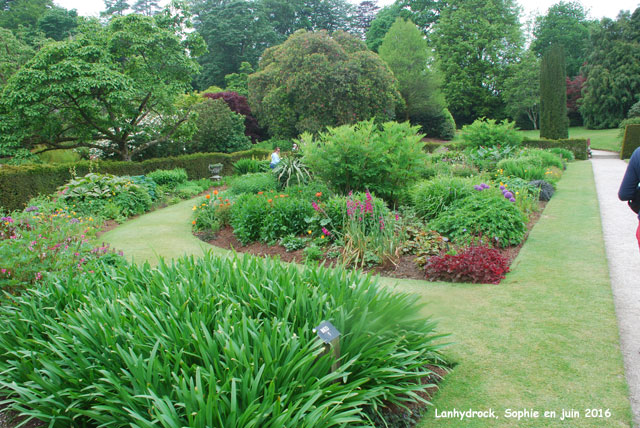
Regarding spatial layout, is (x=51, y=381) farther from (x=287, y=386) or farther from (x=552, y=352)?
(x=552, y=352)

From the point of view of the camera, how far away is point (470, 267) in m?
4.71

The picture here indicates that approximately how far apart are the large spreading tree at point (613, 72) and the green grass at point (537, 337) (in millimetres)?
35303

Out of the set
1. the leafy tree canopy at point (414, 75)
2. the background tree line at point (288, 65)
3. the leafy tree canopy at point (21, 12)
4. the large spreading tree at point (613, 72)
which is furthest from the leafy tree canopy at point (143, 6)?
the large spreading tree at point (613, 72)

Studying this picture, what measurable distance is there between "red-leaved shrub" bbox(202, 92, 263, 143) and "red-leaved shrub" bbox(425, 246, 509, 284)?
78.4ft

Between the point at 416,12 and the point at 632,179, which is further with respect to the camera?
the point at 416,12

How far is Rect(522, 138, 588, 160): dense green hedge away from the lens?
67.9 ft

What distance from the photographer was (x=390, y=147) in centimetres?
A: 783

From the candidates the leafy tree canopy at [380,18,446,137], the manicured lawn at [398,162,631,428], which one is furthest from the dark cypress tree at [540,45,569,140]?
the manicured lawn at [398,162,631,428]

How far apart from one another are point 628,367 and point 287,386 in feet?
8.10

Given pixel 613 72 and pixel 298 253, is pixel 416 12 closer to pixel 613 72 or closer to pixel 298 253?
pixel 613 72

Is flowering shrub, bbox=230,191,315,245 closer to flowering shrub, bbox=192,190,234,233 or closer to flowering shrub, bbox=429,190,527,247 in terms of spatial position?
flowering shrub, bbox=192,190,234,233

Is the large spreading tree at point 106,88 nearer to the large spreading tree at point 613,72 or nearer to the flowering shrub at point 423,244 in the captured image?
the flowering shrub at point 423,244

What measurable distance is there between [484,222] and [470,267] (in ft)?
4.88

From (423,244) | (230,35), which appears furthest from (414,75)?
(423,244)
